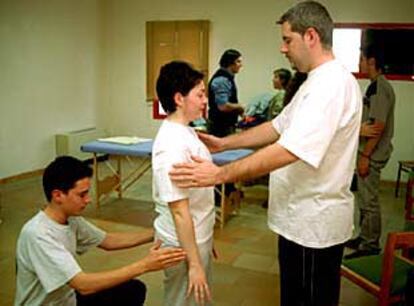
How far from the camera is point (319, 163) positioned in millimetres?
1602

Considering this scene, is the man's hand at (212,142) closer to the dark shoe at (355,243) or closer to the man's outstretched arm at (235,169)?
the man's outstretched arm at (235,169)

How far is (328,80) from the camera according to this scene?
1595 mm

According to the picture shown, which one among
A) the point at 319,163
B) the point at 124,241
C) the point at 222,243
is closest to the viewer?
the point at 319,163

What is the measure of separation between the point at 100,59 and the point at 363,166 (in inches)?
192

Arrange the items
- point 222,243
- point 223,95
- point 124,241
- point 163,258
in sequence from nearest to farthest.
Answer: point 163,258 < point 124,241 < point 222,243 < point 223,95

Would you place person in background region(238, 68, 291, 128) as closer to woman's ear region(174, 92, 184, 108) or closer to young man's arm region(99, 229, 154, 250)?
young man's arm region(99, 229, 154, 250)

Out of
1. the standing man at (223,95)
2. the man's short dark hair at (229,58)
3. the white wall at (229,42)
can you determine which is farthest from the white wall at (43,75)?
the man's short dark hair at (229,58)

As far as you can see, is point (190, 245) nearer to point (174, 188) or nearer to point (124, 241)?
point (174, 188)

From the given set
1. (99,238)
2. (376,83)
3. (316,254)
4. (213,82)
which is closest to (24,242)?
(99,238)

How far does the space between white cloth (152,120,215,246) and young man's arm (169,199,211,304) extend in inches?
1.5

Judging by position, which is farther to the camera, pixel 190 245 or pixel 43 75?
pixel 43 75

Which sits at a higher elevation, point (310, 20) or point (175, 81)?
point (310, 20)

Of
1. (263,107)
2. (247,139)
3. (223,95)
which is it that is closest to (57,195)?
(247,139)

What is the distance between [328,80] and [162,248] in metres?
0.80
